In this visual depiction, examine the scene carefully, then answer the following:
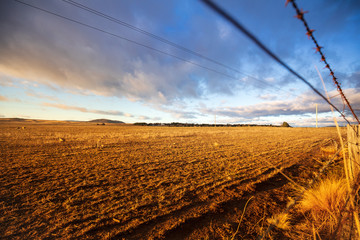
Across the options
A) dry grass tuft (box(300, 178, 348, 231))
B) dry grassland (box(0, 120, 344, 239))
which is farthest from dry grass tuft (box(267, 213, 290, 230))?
dry grassland (box(0, 120, 344, 239))

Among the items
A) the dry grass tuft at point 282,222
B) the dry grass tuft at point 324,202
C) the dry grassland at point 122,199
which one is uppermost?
the dry grass tuft at point 324,202

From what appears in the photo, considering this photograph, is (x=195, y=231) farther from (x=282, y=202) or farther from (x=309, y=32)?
(x=309, y=32)

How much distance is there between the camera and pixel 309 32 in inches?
54.5

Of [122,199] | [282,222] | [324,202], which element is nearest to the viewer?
[282,222]

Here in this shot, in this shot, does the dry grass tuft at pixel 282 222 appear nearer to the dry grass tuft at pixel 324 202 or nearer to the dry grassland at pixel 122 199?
the dry grass tuft at pixel 324 202

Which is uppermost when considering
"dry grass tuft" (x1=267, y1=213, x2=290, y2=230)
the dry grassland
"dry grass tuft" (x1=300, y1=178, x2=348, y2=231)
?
"dry grass tuft" (x1=300, y1=178, x2=348, y2=231)

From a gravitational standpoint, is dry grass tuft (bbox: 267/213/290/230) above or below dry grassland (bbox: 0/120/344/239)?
above

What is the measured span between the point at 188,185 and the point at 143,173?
2049mm

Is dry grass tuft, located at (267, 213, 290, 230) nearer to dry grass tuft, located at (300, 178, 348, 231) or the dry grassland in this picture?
dry grass tuft, located at (300, 178, 348, 231)

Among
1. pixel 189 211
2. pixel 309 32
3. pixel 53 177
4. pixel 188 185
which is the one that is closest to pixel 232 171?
pixel 188 185

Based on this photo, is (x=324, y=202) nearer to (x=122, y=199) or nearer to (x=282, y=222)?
(x=282, y=222)

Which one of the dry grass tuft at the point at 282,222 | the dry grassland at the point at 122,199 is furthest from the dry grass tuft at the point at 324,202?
the dry grassland at the point at 122,199

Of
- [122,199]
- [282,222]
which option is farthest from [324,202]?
[122,199]

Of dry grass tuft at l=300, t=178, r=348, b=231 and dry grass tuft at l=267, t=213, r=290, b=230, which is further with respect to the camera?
dry grass tuft at l=300, t=178, r=348, b=231
